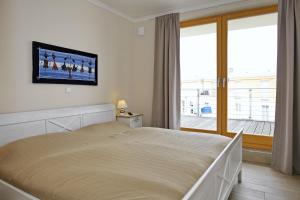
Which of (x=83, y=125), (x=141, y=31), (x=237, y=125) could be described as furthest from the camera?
(x=237, y=125)

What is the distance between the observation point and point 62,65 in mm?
2811

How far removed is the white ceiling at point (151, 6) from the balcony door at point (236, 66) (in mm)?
245

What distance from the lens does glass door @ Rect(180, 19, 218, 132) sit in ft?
12.1

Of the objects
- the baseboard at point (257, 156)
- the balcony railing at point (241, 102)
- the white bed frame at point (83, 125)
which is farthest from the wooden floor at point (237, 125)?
the white bed frame at point (83, 125)

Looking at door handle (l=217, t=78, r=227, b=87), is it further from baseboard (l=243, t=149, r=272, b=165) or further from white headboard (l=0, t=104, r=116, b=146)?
white headboard (l=0, t=104, r=116, b=146)

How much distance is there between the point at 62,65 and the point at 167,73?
1805mm

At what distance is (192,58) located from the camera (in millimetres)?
4078

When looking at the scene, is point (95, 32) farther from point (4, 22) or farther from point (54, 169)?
point (54, 169)

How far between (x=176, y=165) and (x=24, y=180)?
108cm

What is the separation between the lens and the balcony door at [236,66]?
11.0 ft

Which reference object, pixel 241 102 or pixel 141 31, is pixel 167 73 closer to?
pixel 141 31

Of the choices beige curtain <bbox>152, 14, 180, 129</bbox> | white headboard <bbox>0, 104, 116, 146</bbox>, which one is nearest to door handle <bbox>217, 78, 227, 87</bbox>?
beige curtain <bbox>152, 14, 180, 129</bbox>

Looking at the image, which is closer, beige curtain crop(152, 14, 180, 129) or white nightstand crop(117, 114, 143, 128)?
white nightstand crop(117, 114, 143, 128)

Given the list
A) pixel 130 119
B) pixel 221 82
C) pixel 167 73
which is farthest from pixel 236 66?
pixel 130 119
